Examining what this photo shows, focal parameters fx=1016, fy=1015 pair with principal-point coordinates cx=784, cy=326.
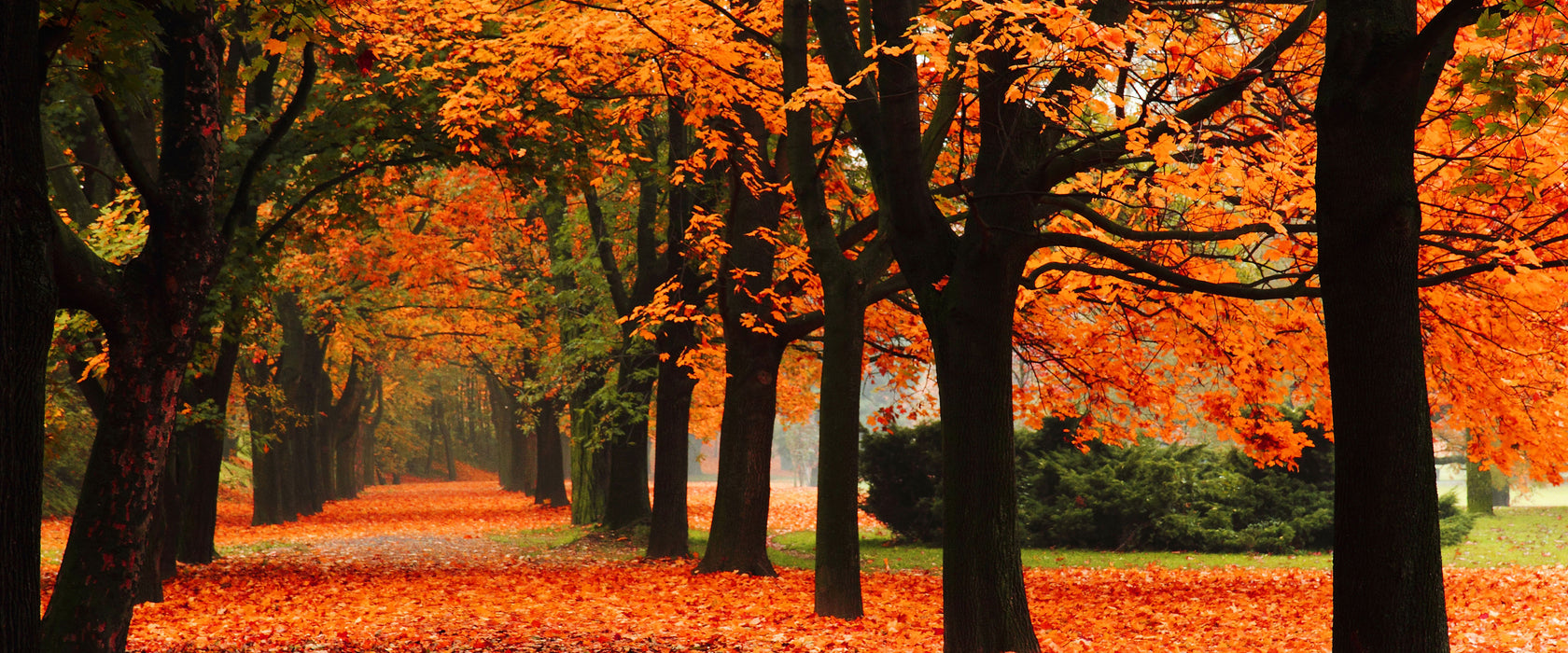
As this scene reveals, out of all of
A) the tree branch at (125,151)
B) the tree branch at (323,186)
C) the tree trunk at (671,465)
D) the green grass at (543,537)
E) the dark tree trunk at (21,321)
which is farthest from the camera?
the green grass at (543,537)

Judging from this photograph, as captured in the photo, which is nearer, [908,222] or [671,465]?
[908,222]

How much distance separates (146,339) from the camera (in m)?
7.28

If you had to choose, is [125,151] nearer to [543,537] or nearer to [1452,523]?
[543,537]

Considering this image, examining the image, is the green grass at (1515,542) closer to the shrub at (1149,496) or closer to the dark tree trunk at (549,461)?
the shrub at (1149,496)

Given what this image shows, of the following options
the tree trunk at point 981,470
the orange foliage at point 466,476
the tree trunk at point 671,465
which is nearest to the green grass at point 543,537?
the tree trunk at point 671,465

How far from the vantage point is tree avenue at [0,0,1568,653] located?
4.49 meters

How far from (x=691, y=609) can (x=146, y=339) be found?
5544 mm

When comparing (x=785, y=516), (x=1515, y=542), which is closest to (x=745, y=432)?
(x=1515, y=542)

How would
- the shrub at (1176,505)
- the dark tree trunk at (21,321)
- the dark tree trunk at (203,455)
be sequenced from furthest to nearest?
the shrub at (1176,505) < the dark tree trunk at (203,455) < the dark tree trunk at (21,321)

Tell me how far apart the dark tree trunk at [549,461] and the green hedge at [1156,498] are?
12034 millimetres

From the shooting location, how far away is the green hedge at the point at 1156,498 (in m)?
17.7

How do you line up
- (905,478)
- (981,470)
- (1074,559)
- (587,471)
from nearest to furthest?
(981,470) < (1074,559) < (905,478) < (587,471)

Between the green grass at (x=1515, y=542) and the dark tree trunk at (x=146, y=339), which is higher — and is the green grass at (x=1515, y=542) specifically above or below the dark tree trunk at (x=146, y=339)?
below

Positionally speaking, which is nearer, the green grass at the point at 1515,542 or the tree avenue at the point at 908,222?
the tree avenue at the point at 908,222
